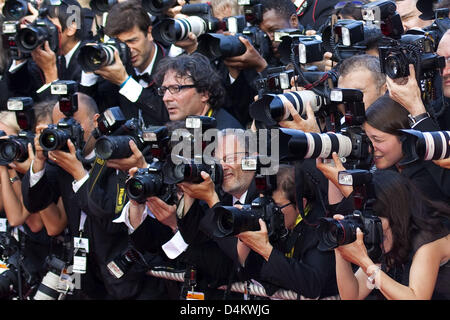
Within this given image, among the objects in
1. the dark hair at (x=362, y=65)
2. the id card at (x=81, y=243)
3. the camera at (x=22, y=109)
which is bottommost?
the id card at (x=81, y=243)

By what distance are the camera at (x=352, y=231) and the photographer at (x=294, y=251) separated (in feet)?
1.08

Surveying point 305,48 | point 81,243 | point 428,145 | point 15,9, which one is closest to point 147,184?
point 81,243

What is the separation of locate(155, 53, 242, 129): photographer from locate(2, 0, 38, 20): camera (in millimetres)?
1401

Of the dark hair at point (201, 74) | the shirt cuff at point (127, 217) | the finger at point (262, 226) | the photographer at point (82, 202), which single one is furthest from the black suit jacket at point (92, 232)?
the finger at point (262, 226)

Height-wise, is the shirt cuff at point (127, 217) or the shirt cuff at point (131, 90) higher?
the shirt cuff at point (131, 90)

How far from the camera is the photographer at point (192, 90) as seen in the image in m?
5.24

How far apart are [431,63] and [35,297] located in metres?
2.76

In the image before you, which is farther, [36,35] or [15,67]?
[15,67]

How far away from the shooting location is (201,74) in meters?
5.26

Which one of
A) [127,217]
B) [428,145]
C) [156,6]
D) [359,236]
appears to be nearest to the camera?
[428,145]

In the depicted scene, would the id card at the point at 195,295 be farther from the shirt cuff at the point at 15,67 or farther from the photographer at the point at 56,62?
the shirt cuff at the point at 15,67

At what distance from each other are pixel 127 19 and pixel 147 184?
5.17ft

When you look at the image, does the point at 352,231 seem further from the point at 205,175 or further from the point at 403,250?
the point at 205,175

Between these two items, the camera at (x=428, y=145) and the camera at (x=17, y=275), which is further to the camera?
the camera at (x=17, y=275)
